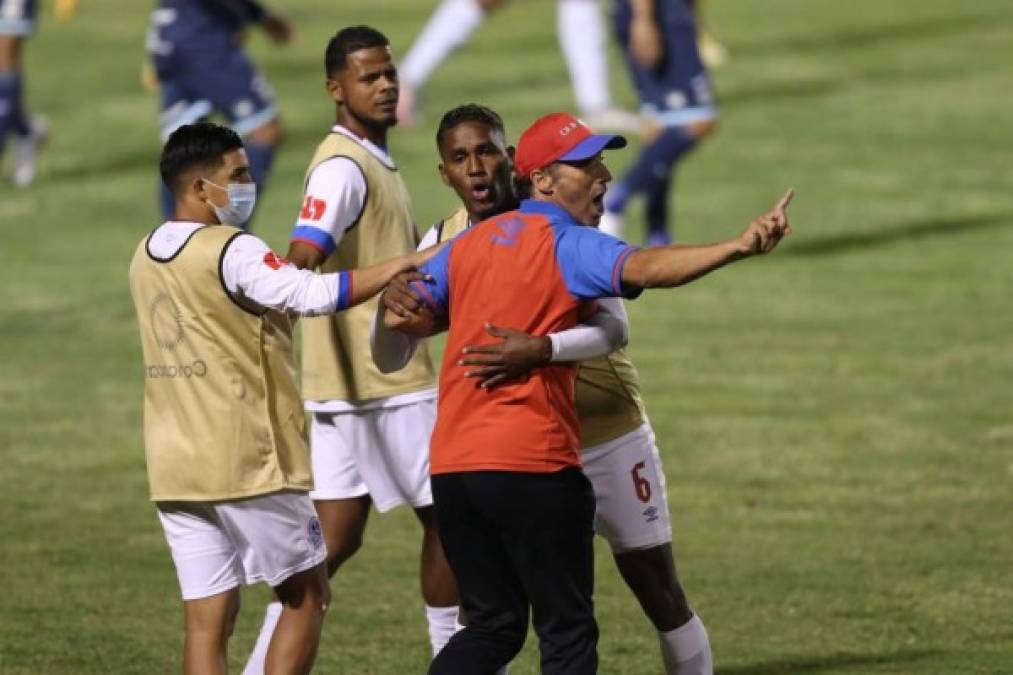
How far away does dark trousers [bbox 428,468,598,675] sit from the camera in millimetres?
6016

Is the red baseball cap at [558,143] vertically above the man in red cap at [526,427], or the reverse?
the red baseball cap at [558,143]

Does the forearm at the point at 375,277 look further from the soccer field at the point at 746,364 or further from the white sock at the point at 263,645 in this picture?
the soccer field at the point at 746,364

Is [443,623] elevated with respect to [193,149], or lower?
lower

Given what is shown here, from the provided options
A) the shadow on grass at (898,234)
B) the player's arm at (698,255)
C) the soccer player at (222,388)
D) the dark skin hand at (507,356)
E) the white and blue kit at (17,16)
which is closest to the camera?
the player's arm at (698,255)

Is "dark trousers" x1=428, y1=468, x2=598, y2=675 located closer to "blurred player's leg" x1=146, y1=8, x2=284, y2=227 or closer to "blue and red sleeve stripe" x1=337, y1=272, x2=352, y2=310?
"blue and red sleeve stripe" x1=337, y1=272, x2=352, y2=310

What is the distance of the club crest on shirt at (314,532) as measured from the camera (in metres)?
6.64

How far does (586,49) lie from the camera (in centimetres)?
2027

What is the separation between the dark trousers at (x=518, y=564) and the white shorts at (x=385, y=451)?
1.25m

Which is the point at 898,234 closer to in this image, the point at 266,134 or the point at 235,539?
the point at 266,134

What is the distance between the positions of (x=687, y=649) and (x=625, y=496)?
545 millimetres

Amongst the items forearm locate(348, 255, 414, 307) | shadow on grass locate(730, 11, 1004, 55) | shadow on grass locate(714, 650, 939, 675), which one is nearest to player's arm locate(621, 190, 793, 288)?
forearm locate(348, 255, 414, 307)

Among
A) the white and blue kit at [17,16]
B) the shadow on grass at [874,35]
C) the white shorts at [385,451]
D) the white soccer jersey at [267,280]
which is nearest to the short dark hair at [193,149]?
the white soccer jersey at [267,280]

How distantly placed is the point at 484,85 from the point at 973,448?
12.7 meters

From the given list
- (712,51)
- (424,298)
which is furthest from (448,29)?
(424,298)
